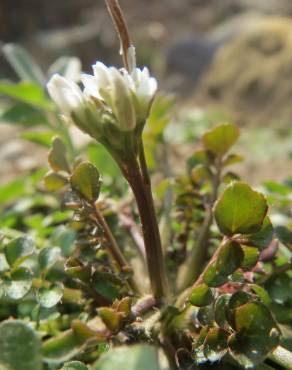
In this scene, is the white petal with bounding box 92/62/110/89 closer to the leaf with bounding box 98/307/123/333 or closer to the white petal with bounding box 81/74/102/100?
the white petal with bounding box 81/74/102/100

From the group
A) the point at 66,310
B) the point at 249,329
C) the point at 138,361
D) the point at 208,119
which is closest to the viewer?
the point at 138,361

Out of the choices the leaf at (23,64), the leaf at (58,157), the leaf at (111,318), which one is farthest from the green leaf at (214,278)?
the leaf at (23,64)

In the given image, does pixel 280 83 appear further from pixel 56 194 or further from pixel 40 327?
pixel 40 327

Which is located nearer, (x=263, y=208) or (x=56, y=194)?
(x=263, y=208)

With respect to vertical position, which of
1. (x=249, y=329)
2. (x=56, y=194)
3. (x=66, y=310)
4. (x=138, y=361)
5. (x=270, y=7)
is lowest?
(x=270, y=7)

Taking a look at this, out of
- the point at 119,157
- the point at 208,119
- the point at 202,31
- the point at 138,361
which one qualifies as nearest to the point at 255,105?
the point at 208,119

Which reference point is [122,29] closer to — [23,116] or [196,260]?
[196,260]

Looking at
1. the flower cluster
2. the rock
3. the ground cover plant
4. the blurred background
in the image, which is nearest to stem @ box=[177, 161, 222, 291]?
the ground cover plant
